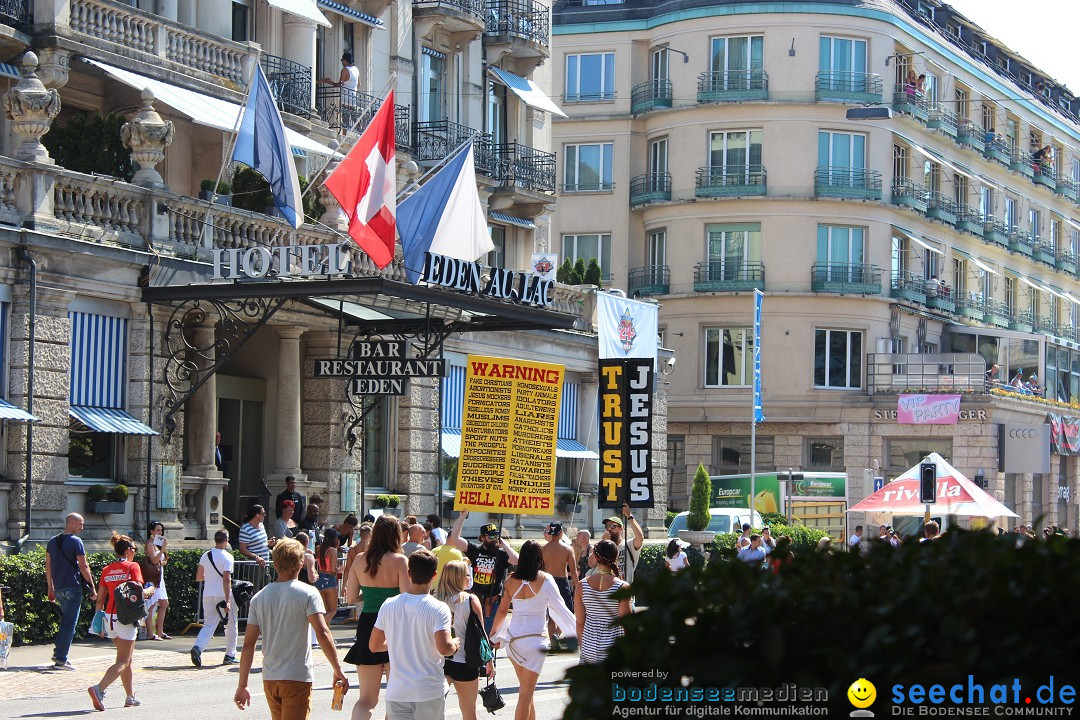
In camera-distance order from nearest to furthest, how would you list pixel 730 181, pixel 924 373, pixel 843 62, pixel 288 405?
pixel 288 405 → pixel 924 373 → pixel 730 181 → pixel 843 62

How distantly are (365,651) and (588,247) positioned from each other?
45.5 metres

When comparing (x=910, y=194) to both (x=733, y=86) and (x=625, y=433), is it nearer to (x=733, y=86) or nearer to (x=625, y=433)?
(x=733, y=86)

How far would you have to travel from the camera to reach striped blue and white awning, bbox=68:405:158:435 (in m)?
23.2

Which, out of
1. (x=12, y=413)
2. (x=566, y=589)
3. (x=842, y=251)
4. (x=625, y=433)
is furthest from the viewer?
(x=842, y=251)

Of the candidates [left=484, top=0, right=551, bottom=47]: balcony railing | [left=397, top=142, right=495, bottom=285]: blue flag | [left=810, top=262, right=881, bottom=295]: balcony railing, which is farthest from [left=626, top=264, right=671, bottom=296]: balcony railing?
[left=397, top=142, right=495, bottom=285]: blue flag

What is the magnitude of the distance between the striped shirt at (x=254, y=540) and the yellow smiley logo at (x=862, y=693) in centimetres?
A: 1861

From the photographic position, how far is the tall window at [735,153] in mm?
54375

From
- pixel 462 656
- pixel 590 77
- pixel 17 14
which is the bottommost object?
pixel 462 656

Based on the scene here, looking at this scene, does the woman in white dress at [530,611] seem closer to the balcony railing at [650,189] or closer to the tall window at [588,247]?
the balcony railing at [650,189]

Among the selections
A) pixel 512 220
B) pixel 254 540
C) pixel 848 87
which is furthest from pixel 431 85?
pixel 848 87

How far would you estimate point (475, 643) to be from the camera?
1191 cm

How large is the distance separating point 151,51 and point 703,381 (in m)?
31.2

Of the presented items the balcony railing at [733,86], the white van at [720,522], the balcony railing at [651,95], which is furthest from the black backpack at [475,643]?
the balcony railing at [651,95]

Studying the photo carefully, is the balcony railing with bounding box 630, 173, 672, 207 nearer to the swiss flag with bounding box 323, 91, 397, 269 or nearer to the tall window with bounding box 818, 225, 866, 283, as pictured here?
the tall window with bounding box 818, 225, 866, 283
